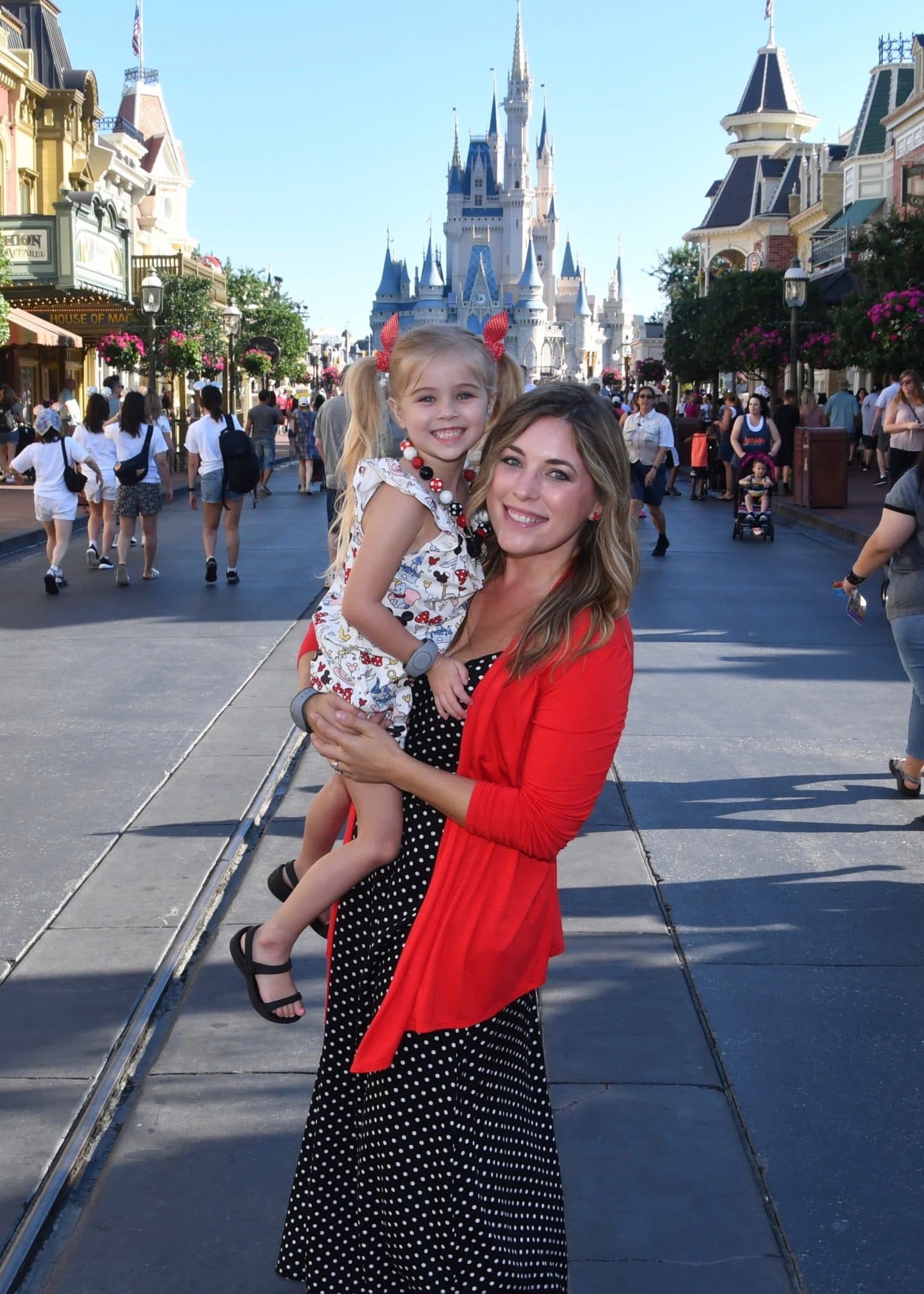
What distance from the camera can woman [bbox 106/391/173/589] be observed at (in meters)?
13.9

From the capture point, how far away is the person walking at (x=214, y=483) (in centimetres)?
1331

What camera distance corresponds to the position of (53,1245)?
2.98 m

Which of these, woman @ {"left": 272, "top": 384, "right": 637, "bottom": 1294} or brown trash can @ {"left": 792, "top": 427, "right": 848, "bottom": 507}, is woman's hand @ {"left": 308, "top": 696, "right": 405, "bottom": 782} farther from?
brown trash can @ {"left": 792, "top": 427, "right": 848, "bottom": 507}

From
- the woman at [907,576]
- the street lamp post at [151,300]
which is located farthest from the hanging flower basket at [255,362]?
the woman at [907,576]

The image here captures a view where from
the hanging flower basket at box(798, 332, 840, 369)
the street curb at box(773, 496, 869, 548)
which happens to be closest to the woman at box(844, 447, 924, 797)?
the street curb at box(773, 496, 869, 548)

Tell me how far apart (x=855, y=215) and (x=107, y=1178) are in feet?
154

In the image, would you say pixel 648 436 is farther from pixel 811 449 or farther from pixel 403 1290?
pixel 403 1290

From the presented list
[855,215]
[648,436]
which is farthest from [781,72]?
[648,436]

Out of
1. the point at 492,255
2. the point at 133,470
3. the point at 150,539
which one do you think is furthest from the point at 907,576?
the point at 492,255

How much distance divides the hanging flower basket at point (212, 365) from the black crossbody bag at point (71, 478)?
26.7 metres

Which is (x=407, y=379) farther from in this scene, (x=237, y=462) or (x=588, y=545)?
(x=237, y=462)

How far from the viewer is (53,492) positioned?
13.5 meters

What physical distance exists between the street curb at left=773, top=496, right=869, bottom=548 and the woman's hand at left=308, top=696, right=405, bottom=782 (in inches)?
589

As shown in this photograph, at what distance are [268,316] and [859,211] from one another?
29.8 metres
